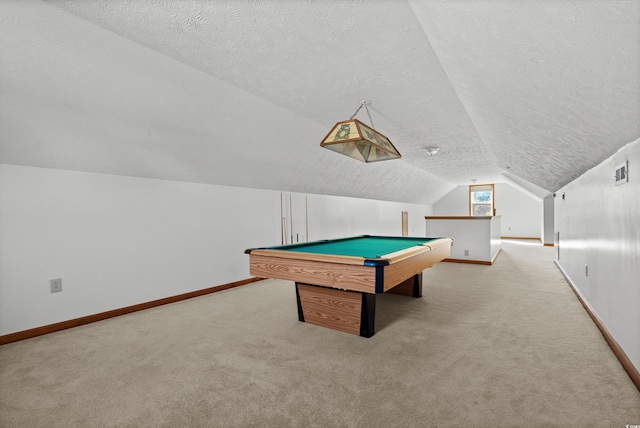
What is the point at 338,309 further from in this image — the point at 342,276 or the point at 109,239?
the point at 109,239

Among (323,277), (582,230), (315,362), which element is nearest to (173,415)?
(315,362)

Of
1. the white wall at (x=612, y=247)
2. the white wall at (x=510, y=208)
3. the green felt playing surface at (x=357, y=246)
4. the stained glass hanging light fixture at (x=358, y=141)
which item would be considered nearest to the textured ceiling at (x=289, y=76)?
the white wall at (x=612, y=247)

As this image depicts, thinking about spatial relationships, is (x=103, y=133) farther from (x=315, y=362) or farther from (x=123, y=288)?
(x=315, y=362)

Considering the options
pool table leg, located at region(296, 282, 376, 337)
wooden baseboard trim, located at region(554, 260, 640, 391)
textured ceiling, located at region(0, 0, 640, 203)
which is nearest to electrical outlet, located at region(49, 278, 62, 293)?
textured ceiling, located at region(0, 0, 640, 203)

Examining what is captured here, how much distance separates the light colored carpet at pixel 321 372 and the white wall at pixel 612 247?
0.78 ft

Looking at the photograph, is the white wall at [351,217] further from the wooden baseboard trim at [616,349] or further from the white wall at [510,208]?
the wooden baseboard trim at [616,349]

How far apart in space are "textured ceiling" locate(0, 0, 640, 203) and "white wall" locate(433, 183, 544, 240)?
355 inches

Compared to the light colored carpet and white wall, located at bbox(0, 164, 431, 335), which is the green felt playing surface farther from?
white wall, located at bbox(0, 164, 431, 335)

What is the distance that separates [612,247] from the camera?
7.57ft

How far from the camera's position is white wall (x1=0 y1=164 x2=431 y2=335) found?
8.95 feet

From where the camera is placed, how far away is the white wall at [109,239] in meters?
2.73

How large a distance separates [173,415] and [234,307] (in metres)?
1.93

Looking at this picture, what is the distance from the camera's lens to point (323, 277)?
7.66 ft

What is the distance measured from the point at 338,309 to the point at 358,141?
61.3 inches
